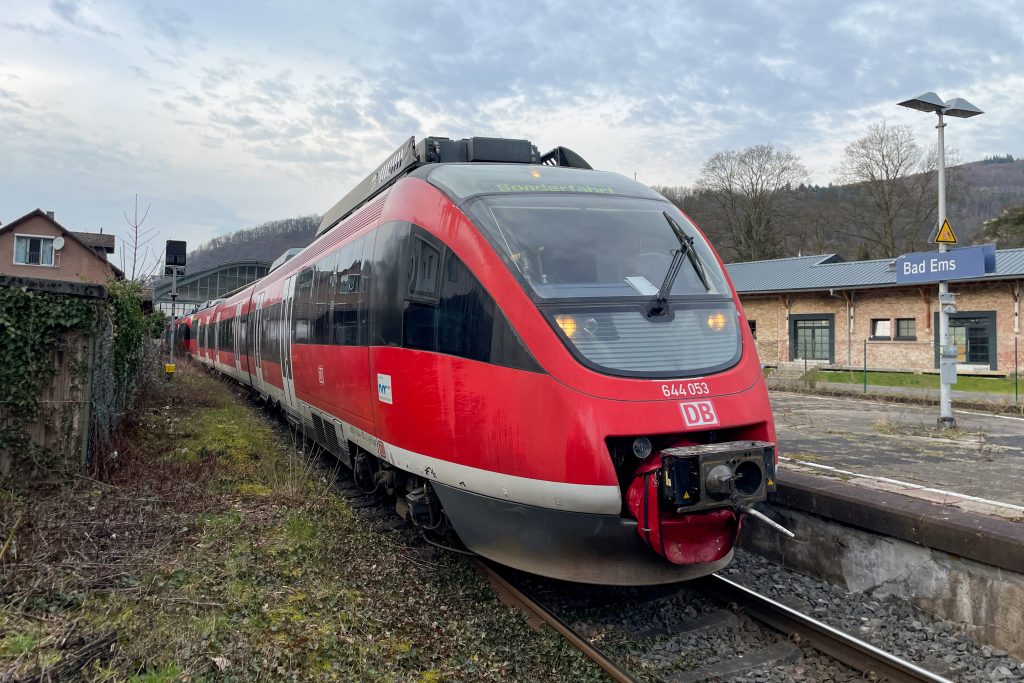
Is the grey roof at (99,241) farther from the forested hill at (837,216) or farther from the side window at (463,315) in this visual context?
the side window at (463,315)

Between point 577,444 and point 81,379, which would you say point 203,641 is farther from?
point 81,379

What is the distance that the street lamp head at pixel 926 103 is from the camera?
12.9m

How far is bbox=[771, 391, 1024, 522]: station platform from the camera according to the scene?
707cm

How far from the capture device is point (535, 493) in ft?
14.5

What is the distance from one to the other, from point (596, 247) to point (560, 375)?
1.26m

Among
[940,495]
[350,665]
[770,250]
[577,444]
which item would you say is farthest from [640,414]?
[770,250]

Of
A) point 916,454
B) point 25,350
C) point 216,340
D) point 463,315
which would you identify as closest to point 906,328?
point 916,454

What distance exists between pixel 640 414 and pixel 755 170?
52.0 m

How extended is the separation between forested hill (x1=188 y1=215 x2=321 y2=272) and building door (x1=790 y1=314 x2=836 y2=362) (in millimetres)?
45762

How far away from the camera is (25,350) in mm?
7156

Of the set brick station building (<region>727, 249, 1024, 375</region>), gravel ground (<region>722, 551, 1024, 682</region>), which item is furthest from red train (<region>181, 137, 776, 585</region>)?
brick station building (<region>727, 249, 1024, 375</region>)

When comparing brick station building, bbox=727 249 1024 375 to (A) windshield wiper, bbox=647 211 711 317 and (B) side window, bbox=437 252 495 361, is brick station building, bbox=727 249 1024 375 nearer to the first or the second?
(A) windshield wiper, bbox=647 211 711 317

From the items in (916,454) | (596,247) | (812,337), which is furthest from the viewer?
(812,337)

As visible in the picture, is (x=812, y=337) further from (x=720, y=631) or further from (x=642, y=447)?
(x=642, y=447)
